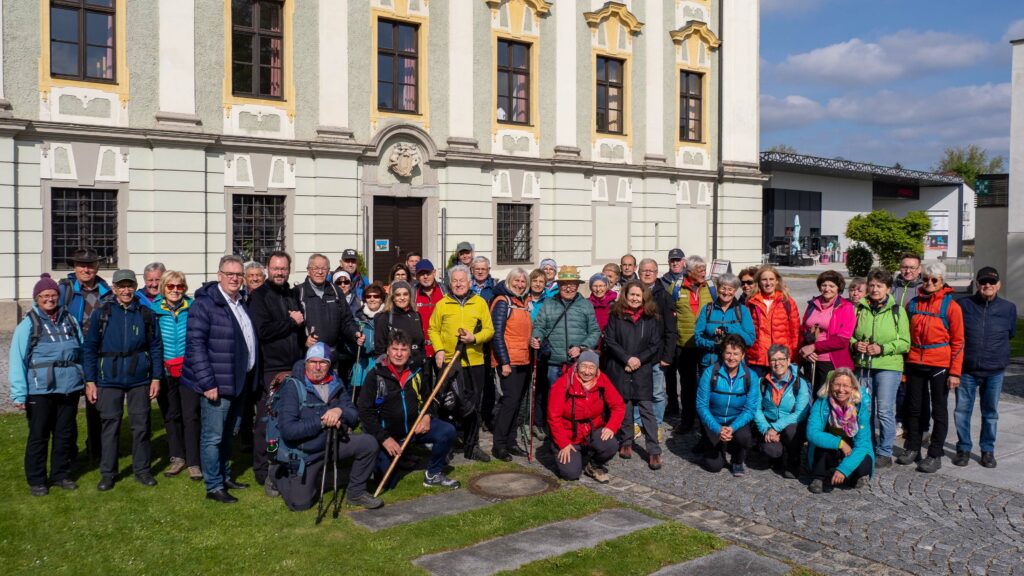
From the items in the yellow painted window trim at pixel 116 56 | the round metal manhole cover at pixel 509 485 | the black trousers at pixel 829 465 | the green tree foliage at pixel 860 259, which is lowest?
the round metal manhole cover at pixel 509 485

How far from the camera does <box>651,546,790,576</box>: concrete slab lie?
5.48m

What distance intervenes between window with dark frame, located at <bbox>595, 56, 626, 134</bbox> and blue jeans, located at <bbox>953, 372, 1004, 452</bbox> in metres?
Result: 15.3

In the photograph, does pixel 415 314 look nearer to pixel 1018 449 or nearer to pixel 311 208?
pixel 1018 449

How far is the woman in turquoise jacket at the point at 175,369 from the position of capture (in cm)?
739

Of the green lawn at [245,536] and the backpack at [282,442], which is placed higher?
the backpack at [282,442]

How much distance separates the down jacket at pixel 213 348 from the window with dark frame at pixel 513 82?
14.4 meters

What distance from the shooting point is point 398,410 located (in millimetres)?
7289

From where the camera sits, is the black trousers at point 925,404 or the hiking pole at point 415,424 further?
the black trousers at point 925,404

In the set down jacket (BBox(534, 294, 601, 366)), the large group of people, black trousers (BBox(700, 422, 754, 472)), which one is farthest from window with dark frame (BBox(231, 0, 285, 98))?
black trousers (BBox(700, 422, 754, 472))

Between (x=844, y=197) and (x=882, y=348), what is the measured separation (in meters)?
54.2

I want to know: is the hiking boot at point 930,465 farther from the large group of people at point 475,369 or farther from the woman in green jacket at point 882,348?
the woman in green jacket at point 882,348

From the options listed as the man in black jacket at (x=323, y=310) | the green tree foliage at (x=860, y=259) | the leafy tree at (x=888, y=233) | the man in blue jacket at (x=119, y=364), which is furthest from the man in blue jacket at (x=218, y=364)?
the green tree foliage at (x=860, y=259)

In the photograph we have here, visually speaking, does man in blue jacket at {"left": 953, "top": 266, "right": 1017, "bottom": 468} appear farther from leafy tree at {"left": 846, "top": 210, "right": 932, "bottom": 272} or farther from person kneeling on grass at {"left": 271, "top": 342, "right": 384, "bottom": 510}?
leafy tree at {"left": 846, "top": 210, "right": 932, "bottom": 272}

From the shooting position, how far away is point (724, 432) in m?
7.75
